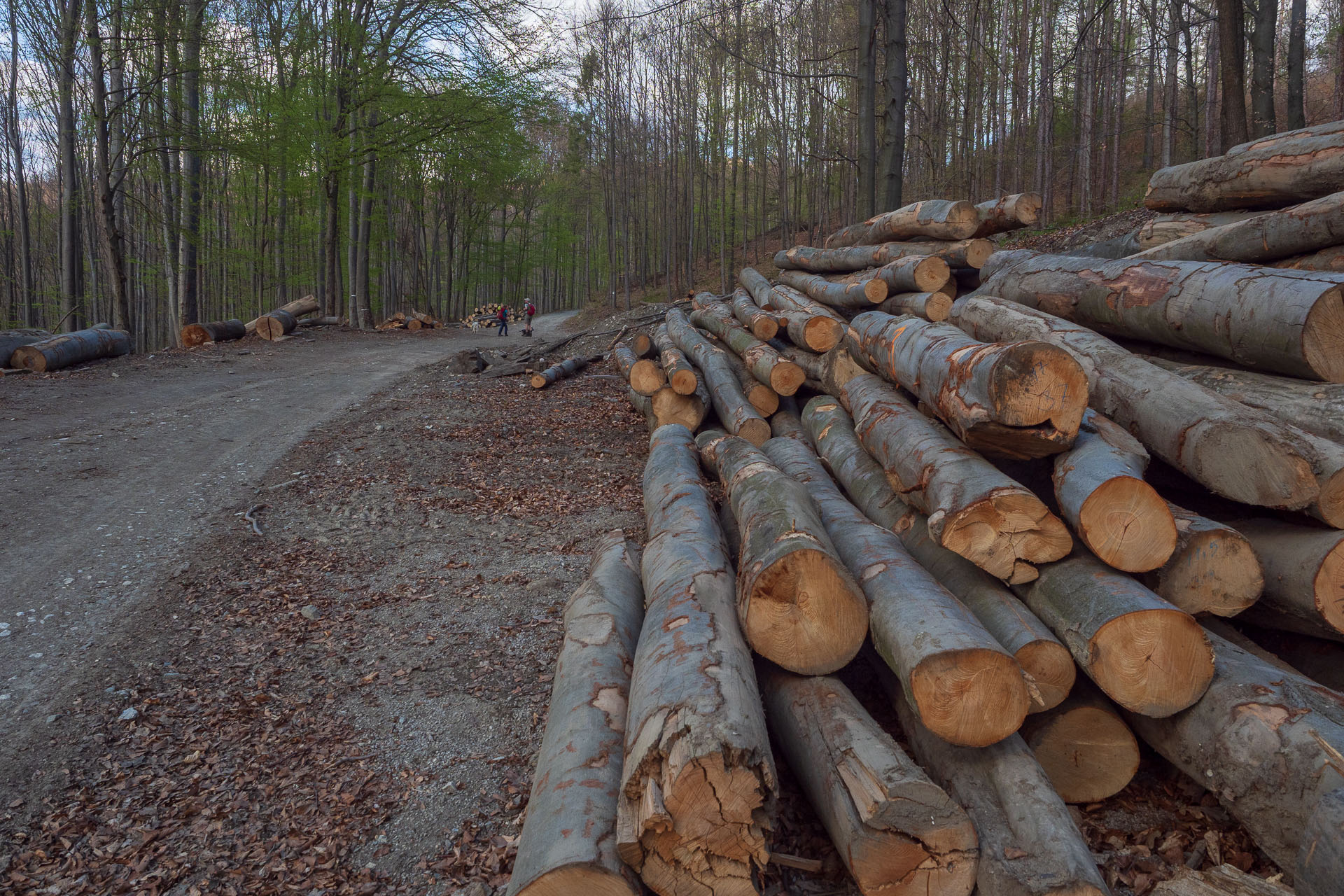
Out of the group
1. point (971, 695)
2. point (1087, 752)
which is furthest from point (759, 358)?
point (971, 695)

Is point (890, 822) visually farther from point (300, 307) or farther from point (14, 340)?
point (300, 307)

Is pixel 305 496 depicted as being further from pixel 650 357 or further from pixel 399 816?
pixel 650 357

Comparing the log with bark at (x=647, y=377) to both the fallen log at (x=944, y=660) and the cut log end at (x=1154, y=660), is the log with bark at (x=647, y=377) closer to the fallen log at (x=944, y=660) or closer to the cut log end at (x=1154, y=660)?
the fallen log at (x=944, y=660)

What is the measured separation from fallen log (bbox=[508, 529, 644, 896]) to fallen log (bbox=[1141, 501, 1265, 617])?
8.30 feet

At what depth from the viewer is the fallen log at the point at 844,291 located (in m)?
8.05

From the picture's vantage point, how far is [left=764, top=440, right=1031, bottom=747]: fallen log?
8.63ft

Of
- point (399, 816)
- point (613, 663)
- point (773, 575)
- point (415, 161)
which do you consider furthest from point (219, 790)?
point (415, 161)

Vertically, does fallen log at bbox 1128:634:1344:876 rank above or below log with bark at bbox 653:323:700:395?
below

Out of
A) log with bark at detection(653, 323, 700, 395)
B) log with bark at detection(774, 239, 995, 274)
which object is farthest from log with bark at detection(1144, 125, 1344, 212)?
log with bark at detection(653, 323, 700, 395)

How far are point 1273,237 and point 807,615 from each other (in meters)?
4.70

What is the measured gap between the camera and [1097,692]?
120 inches

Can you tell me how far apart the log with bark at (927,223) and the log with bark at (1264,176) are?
1.91 metres

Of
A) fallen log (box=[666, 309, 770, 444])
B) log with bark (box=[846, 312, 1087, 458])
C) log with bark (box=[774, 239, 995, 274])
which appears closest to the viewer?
log with bark (box=[846, 312, 1087, 458])

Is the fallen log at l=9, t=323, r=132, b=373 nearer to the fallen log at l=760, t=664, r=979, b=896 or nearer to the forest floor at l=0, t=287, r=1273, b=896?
the forest floor at l=0, t=287, r=1273, b=896
